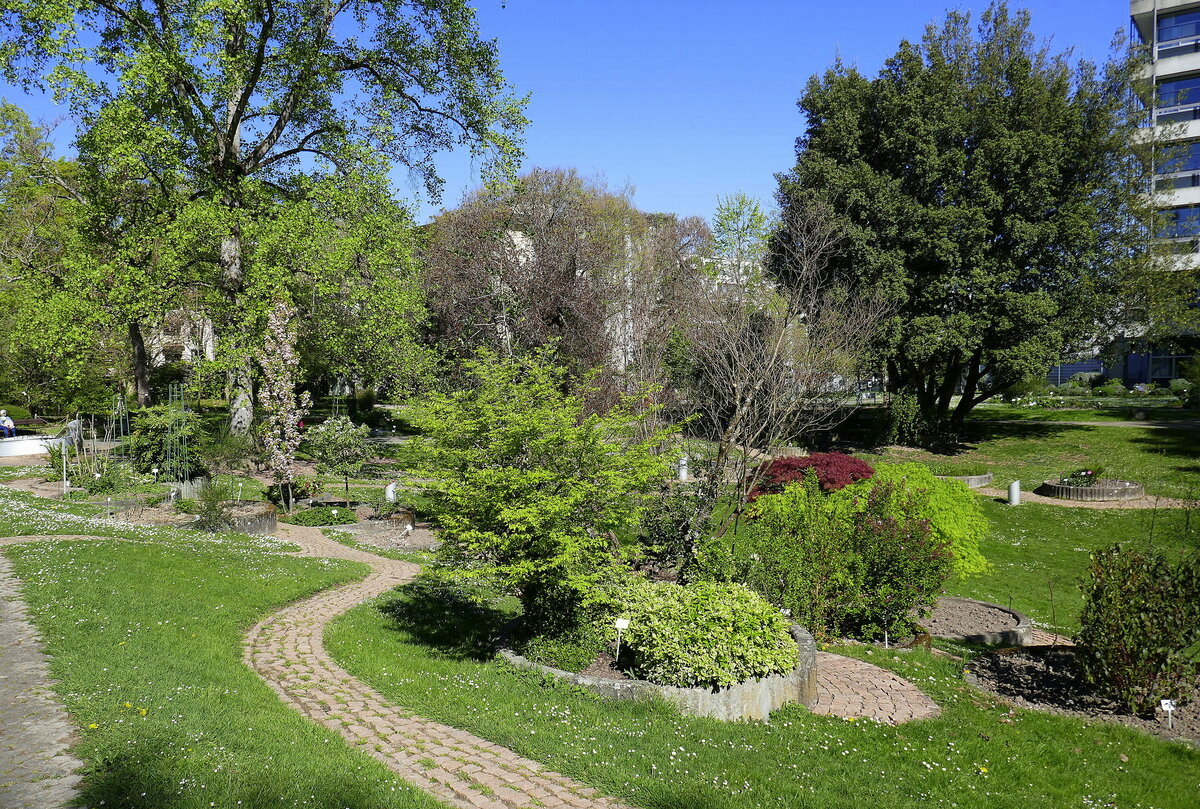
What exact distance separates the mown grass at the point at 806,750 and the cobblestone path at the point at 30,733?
2651 mm

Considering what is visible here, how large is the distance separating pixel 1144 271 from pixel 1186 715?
25.8m

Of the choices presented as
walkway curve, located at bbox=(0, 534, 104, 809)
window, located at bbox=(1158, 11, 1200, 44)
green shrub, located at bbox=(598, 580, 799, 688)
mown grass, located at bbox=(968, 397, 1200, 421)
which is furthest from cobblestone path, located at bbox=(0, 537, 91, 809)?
window, located at bbox=(1158, 11, 1200, 44)

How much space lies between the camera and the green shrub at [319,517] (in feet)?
54.5

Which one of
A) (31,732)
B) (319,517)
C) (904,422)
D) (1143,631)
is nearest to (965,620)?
(1143,631)

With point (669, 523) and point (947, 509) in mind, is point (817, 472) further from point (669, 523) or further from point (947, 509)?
point (669, 523)

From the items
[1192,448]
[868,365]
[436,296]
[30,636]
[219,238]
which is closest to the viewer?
[30,636]

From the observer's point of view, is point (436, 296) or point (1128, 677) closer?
point (1128, 677)

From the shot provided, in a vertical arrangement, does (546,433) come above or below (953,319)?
below

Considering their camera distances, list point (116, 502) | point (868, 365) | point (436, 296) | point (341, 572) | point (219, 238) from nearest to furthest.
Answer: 1. point (341, 572)
2. point (116, 502)
3. point (219, 238)
4. point (868, 365)
5. point (436, 296)

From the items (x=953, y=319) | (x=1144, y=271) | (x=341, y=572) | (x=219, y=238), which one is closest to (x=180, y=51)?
(x=219, y=238)

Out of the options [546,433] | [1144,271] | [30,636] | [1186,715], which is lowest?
[1186,715]

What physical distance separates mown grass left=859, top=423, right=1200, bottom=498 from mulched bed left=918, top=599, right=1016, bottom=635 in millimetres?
12110

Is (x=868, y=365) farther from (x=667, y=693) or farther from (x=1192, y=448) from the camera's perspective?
(x=667, y=693)

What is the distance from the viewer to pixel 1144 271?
2680cm
